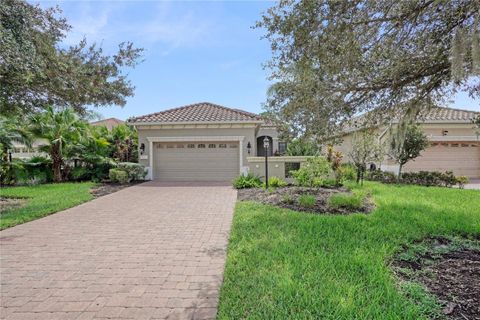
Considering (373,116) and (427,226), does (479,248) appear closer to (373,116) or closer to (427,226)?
(427,226)

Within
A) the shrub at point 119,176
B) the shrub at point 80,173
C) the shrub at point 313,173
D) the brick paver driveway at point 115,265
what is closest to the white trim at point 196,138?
the shrub at point 119,176

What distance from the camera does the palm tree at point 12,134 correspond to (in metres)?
12.5

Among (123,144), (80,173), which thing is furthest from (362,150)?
(80,173)

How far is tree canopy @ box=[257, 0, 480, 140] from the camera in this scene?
4496 millimetres

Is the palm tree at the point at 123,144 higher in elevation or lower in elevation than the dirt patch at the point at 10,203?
higher

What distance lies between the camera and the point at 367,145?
13.8 meters

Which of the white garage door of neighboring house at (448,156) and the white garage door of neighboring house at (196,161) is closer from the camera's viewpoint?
the white garage door of neighboring house at (196,161)

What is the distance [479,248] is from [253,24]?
558 centimetres

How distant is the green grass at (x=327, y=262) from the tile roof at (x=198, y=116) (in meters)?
9.28

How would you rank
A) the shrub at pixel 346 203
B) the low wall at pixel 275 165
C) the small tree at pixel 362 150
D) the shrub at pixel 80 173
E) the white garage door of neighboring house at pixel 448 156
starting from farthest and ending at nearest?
the white garage door of neighboring house at pixel 448 156, the shrub at pixel 80 173, the low wall at pixel 275 165, the small tree at pixel 362 150, the shrub at pixel 346 203

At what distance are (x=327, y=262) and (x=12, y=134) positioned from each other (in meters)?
14.6

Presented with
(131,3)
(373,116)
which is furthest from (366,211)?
(131,3)

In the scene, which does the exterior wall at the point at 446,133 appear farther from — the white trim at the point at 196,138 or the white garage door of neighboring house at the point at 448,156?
the white trim at the point at 196,138

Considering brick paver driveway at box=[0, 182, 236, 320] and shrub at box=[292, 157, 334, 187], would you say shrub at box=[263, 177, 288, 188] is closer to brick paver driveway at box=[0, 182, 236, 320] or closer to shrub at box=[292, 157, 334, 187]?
shrub at box=[292, 157, 334, 187]
